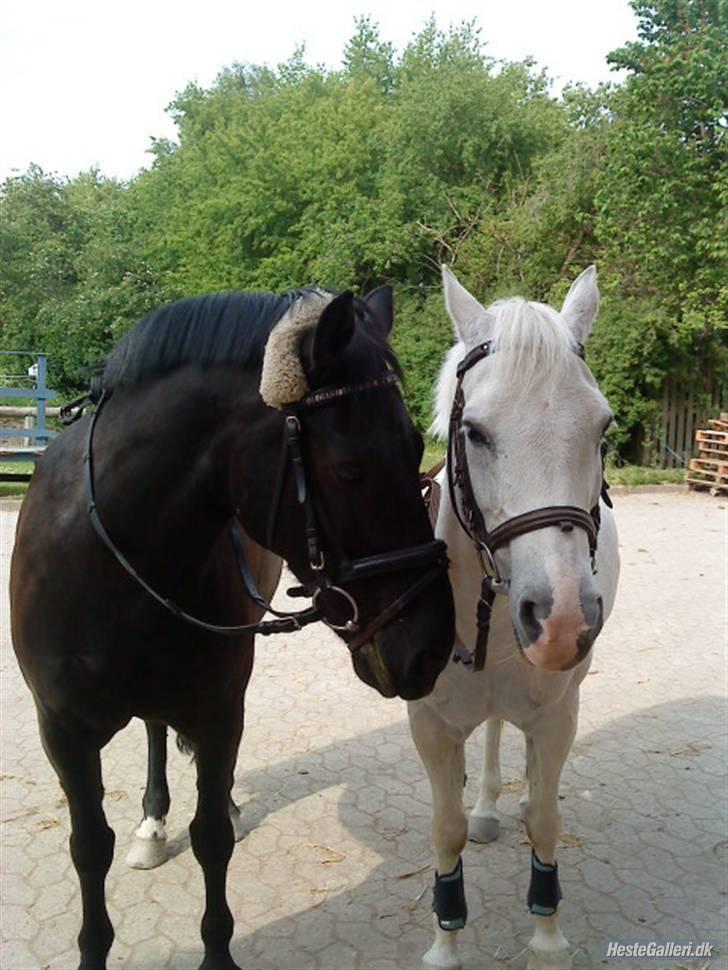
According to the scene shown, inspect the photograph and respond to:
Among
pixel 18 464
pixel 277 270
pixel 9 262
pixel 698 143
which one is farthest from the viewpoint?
pixel 9 262

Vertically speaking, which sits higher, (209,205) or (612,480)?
(209,205)

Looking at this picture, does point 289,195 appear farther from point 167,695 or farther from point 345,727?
point 167,695

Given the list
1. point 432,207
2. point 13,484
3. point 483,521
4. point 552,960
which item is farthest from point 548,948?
point 432,207

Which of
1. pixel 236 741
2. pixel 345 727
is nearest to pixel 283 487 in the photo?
pixel 236 741

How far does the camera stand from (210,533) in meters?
1.95

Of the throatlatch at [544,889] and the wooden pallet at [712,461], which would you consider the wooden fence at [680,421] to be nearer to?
the wooden pallet at [712,461]

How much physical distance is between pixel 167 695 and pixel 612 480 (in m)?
14.5

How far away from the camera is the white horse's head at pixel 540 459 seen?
1.66 m

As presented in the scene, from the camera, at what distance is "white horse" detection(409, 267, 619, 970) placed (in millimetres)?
1690

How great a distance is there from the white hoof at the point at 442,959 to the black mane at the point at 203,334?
219cm

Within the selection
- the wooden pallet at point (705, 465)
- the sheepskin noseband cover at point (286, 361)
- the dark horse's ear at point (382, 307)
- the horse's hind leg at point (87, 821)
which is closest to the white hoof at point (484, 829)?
the horse's hind leg at point (87, 821)

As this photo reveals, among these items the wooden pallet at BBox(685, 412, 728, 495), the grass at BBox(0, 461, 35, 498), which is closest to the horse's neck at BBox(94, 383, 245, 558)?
the grass at BBox(0, 461, 35, 498)

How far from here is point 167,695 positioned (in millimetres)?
2203

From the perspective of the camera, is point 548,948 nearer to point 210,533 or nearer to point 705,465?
point 210,533
